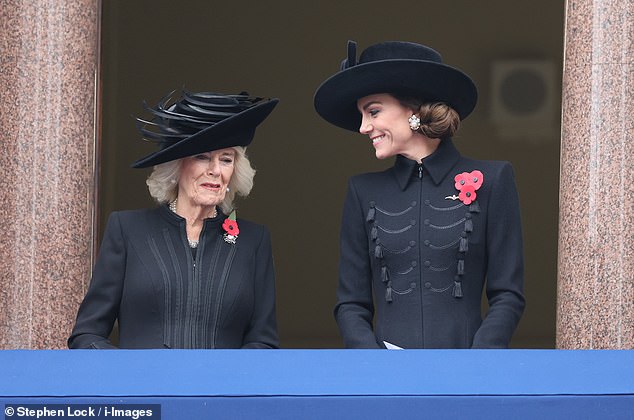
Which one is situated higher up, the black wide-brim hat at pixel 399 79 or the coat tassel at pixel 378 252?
the black wide-brim hat at pixel 399 79

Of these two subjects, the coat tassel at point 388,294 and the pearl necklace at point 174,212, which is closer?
the coat tassel at point 388,294

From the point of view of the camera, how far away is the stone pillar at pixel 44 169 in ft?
20.6

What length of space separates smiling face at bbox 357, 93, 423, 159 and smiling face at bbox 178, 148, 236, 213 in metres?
0.51

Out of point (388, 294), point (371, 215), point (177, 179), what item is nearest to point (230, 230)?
point (177, 179)

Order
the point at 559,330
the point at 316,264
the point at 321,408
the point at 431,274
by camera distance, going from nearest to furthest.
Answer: the point at 321,408 → the point at 431,274 → the point at 559,330 → the point at 316,264

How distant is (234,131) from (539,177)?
28.7 feet

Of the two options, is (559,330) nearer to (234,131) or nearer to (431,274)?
(431,274)

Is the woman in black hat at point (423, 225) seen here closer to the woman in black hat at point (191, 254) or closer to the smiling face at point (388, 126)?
the smiling face at point (388, 126)

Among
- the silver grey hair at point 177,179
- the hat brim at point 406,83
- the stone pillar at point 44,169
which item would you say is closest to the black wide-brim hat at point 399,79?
the hat brim at point 406,83

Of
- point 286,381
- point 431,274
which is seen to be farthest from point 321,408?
point 431,274

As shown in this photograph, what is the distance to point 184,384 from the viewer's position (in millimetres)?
3371

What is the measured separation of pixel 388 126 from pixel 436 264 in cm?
52

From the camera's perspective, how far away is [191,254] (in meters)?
5.11

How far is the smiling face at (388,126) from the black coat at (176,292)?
61 cm
